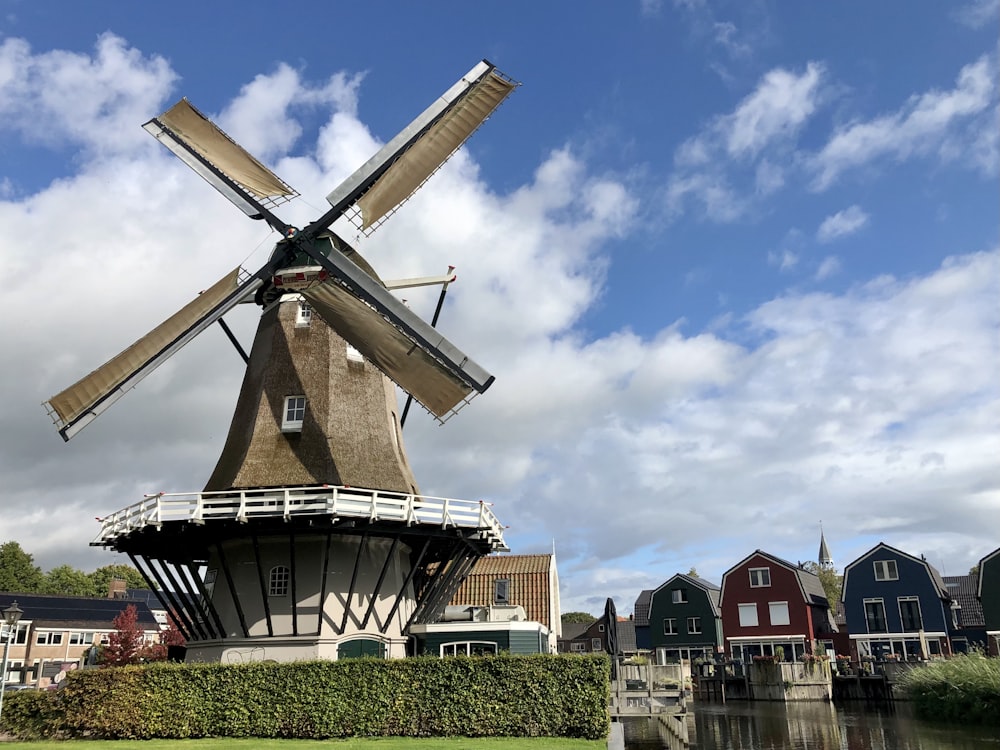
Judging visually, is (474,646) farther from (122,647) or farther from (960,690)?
(122,647)

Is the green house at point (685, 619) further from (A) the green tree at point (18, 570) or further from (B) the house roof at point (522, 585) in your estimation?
(A) the green tree at point (18, 570)

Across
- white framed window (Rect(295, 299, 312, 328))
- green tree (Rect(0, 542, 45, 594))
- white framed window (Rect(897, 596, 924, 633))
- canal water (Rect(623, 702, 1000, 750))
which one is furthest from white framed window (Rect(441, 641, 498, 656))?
green tree (Rect(0, 542, 45, 594))

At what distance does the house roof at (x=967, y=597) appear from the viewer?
42.4 metres

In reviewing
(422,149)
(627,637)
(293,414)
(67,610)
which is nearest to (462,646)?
(293,414)

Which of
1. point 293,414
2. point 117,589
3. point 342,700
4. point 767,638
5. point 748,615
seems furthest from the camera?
point 117,589

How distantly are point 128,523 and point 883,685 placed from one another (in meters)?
31.0

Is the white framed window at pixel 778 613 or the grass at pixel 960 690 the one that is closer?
the grass at pixel 960 690

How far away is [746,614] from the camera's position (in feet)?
147

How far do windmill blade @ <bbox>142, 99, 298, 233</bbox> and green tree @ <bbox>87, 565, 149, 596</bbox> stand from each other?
70937 millimetres

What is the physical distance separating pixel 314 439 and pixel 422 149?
26.2 feet

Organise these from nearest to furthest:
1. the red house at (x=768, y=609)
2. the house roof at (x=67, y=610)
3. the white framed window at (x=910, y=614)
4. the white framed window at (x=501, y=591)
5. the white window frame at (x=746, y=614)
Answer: the white framed window at (x=501, y=591) < the white framed window at (x=910, y=614) < the red house at (x=768, y=609) < the white window frame at (x=746, y=614) < the house roof at (x=67, y=610)

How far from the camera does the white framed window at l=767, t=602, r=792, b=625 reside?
43750 millimetres

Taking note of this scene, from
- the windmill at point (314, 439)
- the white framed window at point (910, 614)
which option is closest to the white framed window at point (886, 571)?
the white framed window at point (910, 614)

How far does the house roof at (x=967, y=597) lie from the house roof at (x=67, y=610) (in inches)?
2099
